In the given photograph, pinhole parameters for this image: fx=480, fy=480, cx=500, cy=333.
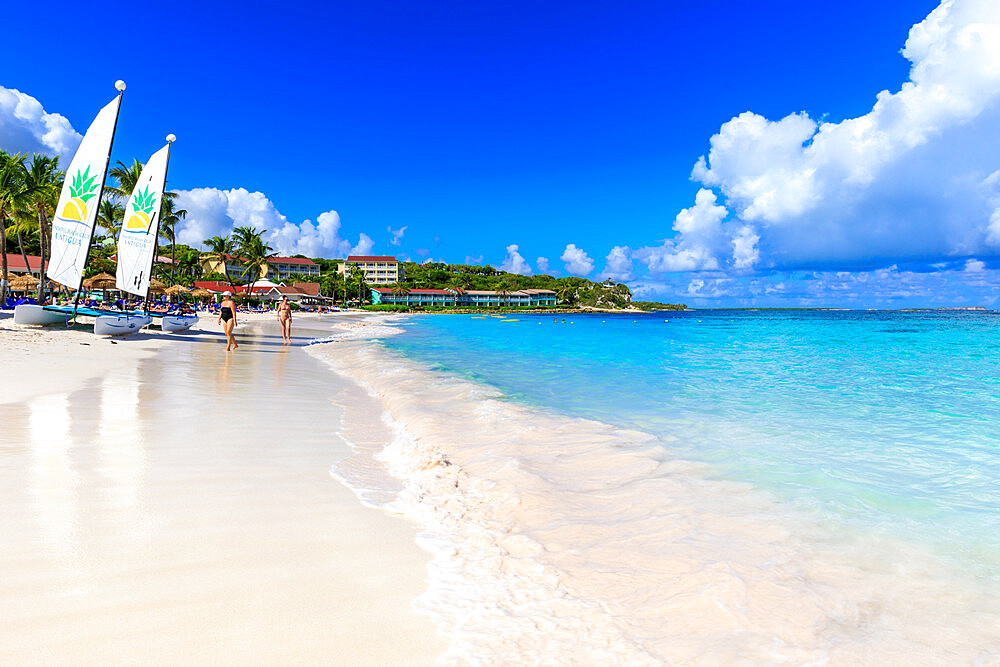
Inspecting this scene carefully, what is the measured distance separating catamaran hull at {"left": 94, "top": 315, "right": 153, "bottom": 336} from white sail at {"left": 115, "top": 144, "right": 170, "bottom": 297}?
1.96 meters

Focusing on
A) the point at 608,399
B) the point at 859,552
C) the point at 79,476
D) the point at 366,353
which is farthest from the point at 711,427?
the point at 366,353

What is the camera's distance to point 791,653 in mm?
2562

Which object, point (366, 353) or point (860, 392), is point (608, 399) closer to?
point (860, 392)

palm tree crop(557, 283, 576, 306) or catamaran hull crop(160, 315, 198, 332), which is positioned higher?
palm tree crop(557, 283, 576, 306)

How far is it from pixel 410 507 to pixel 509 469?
4.75 feet

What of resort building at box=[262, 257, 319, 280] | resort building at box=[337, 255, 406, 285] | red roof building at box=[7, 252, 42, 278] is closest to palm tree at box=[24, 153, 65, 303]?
red roof building at box=[7, 252, 42, 278]

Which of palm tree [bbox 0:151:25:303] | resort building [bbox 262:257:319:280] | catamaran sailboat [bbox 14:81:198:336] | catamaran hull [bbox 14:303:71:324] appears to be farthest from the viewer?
resort building [bbox 262:257:319:280]

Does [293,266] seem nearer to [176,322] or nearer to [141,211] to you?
[176,322]

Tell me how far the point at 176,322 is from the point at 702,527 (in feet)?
90.8

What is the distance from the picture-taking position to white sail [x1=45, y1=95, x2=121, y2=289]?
18172 mm

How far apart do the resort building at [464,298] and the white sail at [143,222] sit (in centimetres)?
10205

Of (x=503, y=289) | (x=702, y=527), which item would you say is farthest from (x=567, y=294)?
(x=702, y=527)

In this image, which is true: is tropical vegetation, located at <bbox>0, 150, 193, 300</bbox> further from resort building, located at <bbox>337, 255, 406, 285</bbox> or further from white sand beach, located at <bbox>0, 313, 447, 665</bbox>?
resort building, located at <bbox>337, 255, 406, 285</bbox>

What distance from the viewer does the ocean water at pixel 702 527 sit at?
8.81ft
